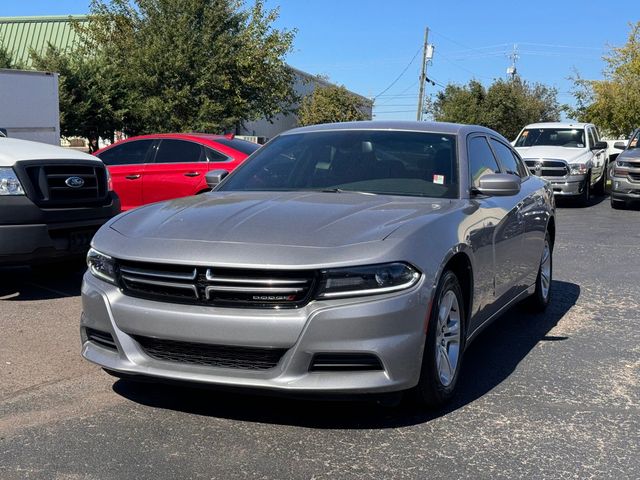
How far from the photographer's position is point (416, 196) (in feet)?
15.5

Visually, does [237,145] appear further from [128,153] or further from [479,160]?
[479,160]

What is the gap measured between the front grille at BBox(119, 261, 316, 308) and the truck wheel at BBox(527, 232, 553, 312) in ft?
11.2

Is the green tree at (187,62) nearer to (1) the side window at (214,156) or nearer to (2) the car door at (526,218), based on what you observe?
(1) the side window at (214,156)

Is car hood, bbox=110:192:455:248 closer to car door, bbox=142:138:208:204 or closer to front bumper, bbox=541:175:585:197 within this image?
car door, bbox=142:138:208:204

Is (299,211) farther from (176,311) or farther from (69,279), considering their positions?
(69,279)

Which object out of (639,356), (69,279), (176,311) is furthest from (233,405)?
(69,279)

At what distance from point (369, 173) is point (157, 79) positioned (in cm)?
2088

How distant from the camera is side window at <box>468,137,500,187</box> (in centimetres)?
507

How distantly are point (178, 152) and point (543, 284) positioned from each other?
6.06 meters

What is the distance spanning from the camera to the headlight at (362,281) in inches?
139

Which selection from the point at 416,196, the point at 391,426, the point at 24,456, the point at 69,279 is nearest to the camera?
the point at 24,456

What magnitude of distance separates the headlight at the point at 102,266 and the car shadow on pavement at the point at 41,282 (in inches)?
122

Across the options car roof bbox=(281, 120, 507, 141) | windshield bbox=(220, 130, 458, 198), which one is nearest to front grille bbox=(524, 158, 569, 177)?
car roof bbox=(281, 120, 507, 141)

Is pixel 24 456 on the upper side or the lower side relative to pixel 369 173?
lower
